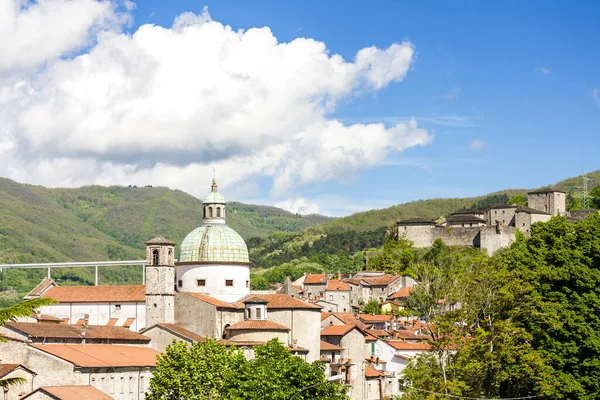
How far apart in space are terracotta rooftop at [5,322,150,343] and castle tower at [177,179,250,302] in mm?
7644

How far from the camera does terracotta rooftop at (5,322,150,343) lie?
209 ft

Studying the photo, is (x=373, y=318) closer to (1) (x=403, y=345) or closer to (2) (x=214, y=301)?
(1) (x=403, y=345)

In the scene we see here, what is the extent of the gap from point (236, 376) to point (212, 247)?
26460 mm

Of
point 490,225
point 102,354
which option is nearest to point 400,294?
point 490,225

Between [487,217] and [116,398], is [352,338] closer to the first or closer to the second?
[116,398]

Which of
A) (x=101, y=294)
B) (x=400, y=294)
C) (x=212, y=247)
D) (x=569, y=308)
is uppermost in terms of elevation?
(x=212, y=247)

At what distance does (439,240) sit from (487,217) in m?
12.5

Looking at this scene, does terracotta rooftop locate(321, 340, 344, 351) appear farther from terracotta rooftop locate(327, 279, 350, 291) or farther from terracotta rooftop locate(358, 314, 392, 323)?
terracotta rooftop locate(327, 279, 350, 291)

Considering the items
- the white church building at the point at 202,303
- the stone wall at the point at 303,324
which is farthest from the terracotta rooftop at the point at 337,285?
the stone wall at the point at 303,324

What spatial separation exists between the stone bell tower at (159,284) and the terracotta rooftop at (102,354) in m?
3.91

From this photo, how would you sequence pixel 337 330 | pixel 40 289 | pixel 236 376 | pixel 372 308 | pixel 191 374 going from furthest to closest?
pixel 372 308 → pixel 40 289 → pixel 337 330 → pixel 191 374 → pixel 236 376

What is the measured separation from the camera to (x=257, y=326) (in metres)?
72.2

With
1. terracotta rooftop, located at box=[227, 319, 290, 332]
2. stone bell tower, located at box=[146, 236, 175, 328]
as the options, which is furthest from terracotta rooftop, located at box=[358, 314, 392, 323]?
stone bell tower, located at box=[146, 236, 175, 328]

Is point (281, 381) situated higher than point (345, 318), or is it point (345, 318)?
point (345, 318)
